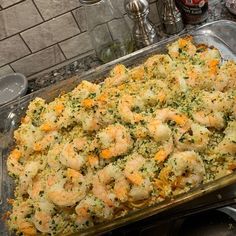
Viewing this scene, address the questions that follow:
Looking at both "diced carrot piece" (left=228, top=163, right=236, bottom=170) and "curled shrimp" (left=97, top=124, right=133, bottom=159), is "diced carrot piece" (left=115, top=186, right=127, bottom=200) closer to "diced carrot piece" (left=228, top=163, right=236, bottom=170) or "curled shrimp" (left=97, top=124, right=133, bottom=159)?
"curled shrimp" (left=97, top=124, right=133, bottom=159)

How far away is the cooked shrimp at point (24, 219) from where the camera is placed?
110cm

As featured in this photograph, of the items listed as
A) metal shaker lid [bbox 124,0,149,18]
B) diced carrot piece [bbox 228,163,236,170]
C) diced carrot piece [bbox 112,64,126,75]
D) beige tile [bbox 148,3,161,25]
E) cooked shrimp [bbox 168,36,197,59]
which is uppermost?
metal shaker lid [bbox 124,0,149,18]

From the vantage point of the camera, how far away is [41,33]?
1737mm

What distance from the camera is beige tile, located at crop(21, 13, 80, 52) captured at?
1.71 metres

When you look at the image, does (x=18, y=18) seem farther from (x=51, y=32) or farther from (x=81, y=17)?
(x=81, y=17)

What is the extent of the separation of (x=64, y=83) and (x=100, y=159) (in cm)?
44

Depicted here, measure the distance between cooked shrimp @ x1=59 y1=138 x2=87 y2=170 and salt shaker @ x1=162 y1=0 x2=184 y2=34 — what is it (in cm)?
80

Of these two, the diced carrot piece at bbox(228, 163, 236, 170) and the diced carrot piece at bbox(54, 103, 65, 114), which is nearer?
the diced carrot piece at bbox(228, 163, 236, 170)

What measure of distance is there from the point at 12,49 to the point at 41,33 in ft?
0.53

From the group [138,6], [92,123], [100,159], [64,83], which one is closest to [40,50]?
[64,83]

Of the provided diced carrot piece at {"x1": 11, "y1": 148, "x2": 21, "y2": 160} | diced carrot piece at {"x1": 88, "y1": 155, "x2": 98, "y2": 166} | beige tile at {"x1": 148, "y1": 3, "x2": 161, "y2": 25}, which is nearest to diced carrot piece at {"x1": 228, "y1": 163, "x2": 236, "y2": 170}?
diced carrot piece at {"x1": 88, "y1": 155, "x2": 98, "y2": 166}

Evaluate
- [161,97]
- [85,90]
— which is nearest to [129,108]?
[161,97]

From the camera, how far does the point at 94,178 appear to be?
1098 millimetres

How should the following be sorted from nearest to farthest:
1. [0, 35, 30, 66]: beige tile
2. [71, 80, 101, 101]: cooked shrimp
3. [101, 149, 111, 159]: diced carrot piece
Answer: [101, 149, 111, 159]: diced carrot piece → [71, 80, 101, 101]: cooked shrimp → [0, 35, 30, 66]: beige tile
